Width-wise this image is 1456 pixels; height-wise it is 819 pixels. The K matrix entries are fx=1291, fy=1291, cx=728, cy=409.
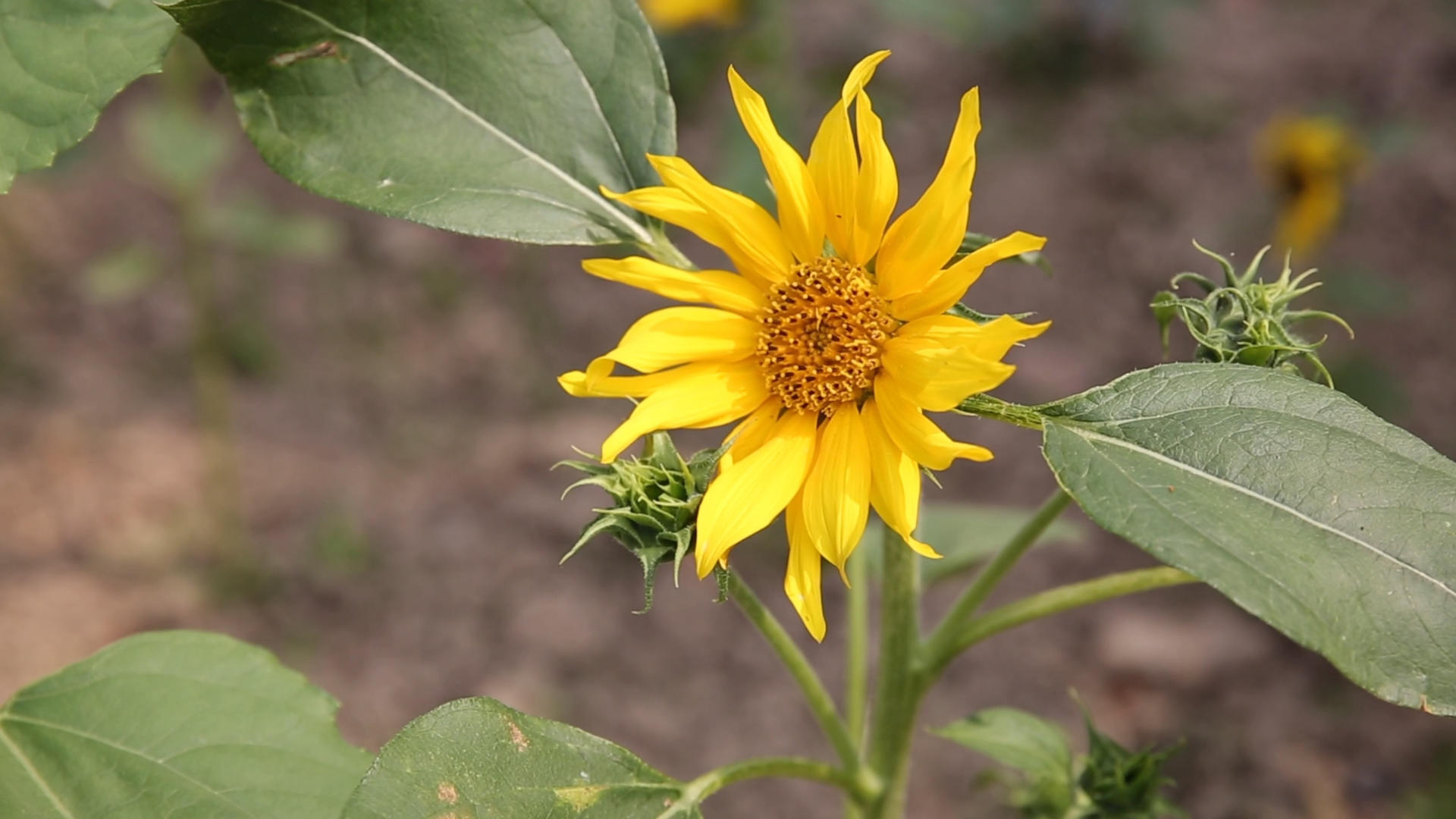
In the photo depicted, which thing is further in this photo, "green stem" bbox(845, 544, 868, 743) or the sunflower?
"green stem" bbox(845, 544, 868, 743)

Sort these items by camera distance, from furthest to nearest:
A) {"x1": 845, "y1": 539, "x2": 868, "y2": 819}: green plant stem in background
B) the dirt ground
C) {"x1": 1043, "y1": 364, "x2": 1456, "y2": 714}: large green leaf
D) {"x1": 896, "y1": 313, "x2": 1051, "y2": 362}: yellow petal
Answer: the dirt ground, {"x1": 845, "y1": 539, "x2": 868, "y2": 819}: green plant stem in background, {"x1": 896, "y1": 313, "x2": 1051, "y2": 362}: yellow petal, {"x1": 1043, "y1": 364, "x2": 1456, "y2": 714}: large green leaf

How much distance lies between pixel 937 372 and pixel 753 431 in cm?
25

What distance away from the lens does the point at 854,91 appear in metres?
1.22

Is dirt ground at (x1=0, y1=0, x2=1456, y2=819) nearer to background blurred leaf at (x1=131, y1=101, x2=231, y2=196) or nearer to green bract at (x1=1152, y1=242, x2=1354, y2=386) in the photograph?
background blurred leaf at (x1=131, y1=101, x2=231, y2=196)

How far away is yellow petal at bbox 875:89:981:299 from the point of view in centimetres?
114

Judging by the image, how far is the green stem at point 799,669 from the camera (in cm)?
129

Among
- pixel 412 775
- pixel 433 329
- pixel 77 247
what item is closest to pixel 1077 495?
pixel 412 775

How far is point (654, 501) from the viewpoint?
122 cm

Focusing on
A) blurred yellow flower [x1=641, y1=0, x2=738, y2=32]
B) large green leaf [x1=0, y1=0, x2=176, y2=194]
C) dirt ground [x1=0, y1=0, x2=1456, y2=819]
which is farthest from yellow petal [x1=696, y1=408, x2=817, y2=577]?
blurred yellow flower [x1=641, y1=0, x2=738, y2=32]

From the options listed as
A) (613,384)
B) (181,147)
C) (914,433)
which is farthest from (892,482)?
(181,147)

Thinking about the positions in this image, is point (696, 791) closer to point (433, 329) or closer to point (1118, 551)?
point (1118, 551)

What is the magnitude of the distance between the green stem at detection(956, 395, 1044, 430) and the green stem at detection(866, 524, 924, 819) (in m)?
0.25

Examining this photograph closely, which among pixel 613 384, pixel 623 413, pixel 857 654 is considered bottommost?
pixel 623 413

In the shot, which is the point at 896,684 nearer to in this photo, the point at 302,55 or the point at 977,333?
the point at 977,333
